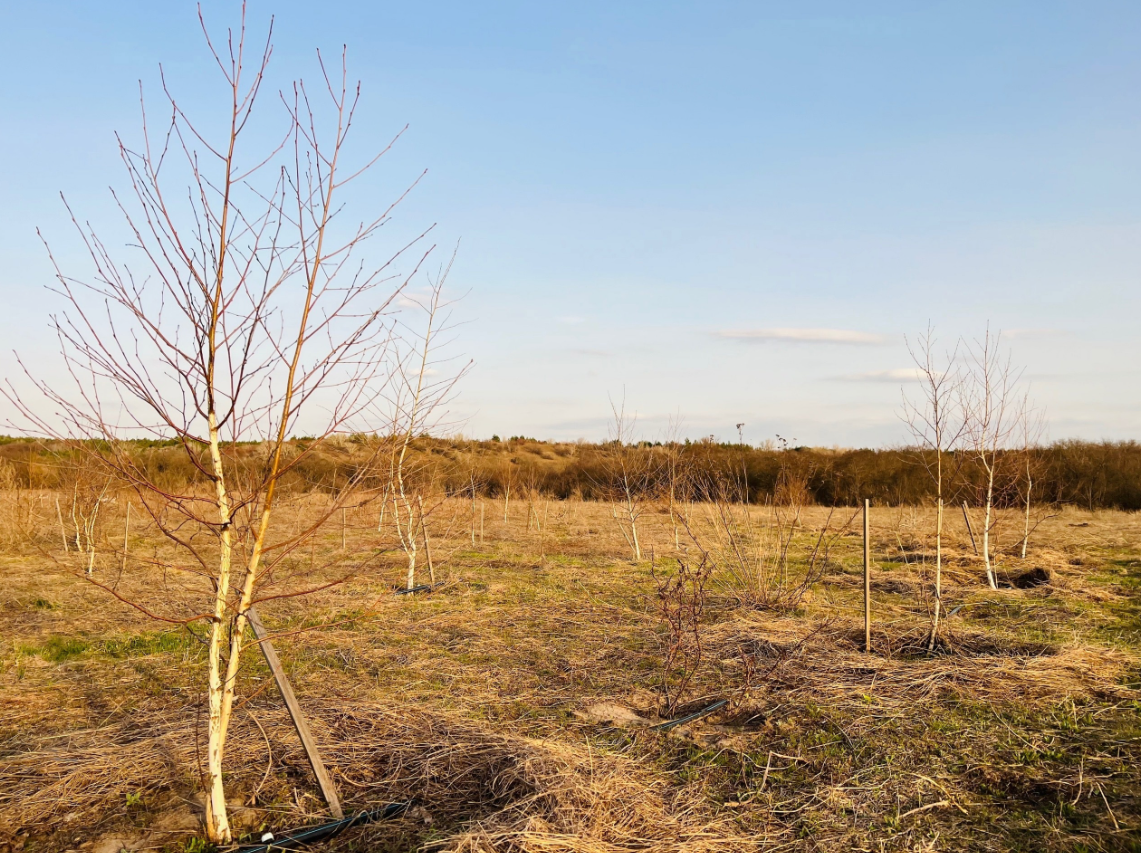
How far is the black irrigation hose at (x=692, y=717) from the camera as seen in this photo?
4395 millimetres

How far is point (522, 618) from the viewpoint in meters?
7.51

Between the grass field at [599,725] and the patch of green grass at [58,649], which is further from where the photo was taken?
the patch of green grass at [58,649]

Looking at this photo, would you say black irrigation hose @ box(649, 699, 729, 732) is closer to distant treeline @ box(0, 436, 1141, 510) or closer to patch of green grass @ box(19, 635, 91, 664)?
patch of green grass @ box(19, 635, 91, 664)

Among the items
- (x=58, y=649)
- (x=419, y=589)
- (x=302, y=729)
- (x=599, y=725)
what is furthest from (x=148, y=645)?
(x=599, y=725)

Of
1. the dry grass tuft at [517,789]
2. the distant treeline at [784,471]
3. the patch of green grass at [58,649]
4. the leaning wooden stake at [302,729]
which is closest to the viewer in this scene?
the dry grass tuft at [517,789]

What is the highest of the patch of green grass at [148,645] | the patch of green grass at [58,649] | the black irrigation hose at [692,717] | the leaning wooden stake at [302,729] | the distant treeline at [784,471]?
the distant treeline at [784,471]

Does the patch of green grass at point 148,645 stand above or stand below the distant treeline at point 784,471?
below

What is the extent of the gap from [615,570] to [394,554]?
402cm

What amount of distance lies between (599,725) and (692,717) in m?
0.58

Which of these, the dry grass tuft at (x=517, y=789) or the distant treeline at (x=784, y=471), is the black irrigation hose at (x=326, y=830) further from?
the distant treeline at (x=784, y=471)

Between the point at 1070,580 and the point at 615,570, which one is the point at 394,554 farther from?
the point at 1070,580

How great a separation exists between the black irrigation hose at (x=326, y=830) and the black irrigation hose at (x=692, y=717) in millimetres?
1591

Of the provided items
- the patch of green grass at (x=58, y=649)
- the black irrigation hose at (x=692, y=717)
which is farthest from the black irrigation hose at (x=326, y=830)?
the patch of green grass at (x=58, y=649)

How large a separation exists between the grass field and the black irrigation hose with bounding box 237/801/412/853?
0.08 m
